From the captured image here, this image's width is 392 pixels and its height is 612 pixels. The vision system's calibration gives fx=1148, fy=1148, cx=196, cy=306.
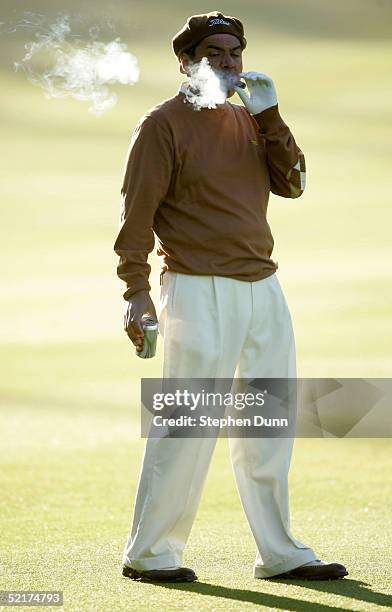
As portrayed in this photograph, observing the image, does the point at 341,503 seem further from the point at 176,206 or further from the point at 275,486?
the point at 176,206

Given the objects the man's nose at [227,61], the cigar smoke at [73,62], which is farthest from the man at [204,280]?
the cigar smoke at [73,62]

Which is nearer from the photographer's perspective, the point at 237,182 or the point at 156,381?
the point at 237,182

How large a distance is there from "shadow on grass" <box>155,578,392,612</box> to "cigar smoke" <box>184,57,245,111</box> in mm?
1317

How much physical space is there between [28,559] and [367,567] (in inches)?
40.9

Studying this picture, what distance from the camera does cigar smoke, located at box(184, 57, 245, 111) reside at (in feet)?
10.4

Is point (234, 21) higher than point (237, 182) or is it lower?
higher

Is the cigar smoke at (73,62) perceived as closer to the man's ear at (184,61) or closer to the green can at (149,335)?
the man's ear at (184,61)

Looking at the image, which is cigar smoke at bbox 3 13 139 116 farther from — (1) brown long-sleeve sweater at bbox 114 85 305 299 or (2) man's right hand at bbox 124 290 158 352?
(2) man's right hand at bbox 124 290 158 352

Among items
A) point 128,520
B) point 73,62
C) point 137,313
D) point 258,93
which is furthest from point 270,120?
point 128,520

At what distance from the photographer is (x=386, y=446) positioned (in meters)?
6.82

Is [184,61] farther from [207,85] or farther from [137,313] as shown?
[137,313]

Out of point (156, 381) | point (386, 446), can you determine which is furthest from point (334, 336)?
point (156, 381)

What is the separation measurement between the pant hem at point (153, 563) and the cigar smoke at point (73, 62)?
1.38 meters

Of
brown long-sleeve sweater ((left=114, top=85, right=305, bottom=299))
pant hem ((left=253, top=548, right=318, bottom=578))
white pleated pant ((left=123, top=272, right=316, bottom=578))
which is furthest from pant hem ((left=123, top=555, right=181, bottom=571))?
brown long-sleeve sweater ((left=114, top=85, right=305, bottom=299))
